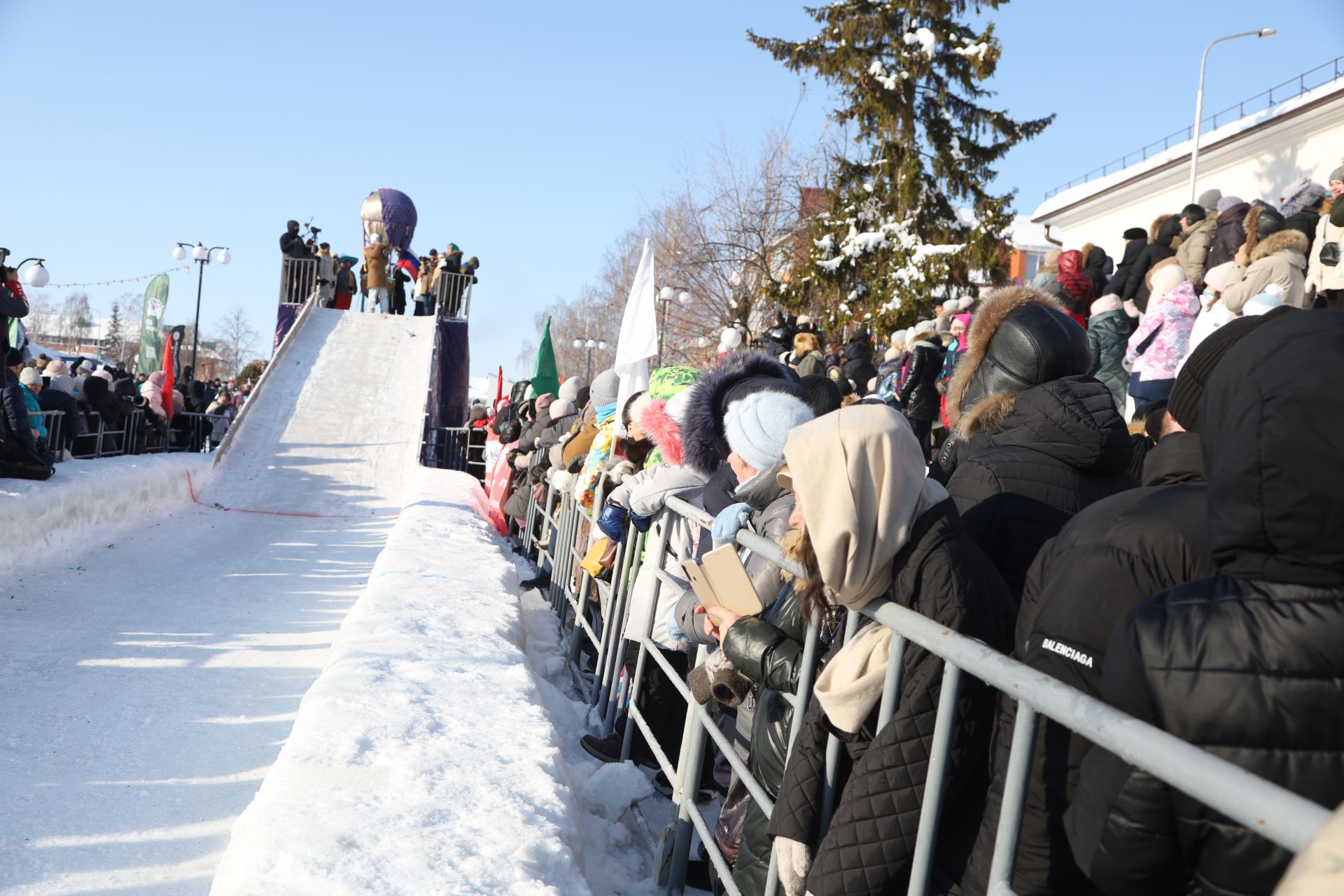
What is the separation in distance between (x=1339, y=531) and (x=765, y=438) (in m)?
2.38

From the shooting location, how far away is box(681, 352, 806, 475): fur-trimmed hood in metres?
4.28

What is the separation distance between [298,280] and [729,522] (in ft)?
80.2

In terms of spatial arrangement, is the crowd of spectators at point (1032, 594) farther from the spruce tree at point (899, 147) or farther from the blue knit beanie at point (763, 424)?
the spruce tree at point (899, 147)

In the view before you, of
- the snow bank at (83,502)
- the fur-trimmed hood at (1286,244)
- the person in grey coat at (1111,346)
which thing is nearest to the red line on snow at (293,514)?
the snow bank at (83,502)

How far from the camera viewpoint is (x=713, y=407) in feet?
14.1

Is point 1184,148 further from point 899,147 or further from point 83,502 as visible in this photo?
point 83,502

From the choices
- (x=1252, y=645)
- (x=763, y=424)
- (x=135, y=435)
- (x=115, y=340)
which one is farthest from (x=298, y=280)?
(x=115, y=340)

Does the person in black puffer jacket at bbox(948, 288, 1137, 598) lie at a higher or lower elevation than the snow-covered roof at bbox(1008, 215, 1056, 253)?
lower

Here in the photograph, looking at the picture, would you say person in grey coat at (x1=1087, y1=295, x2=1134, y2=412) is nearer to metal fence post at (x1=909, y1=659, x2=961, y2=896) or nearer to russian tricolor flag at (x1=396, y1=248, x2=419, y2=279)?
metal fence post at (x1=909, y1=659, x2=961, y2=896)

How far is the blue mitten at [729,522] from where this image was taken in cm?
321

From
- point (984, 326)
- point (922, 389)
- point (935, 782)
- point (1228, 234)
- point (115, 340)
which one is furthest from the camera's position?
point (115, 340)

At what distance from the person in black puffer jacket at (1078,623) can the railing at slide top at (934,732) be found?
121 mm

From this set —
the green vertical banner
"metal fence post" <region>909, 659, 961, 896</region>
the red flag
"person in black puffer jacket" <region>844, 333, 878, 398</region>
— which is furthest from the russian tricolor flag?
"metal fence post" <region>909, 659, 961, 896</region>

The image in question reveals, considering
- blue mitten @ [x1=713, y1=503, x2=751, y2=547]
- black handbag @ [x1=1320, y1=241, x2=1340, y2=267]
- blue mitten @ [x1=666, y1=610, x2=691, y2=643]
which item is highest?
black handbag @ [x1=1320, y1=241, x2=1340, y2=267]
